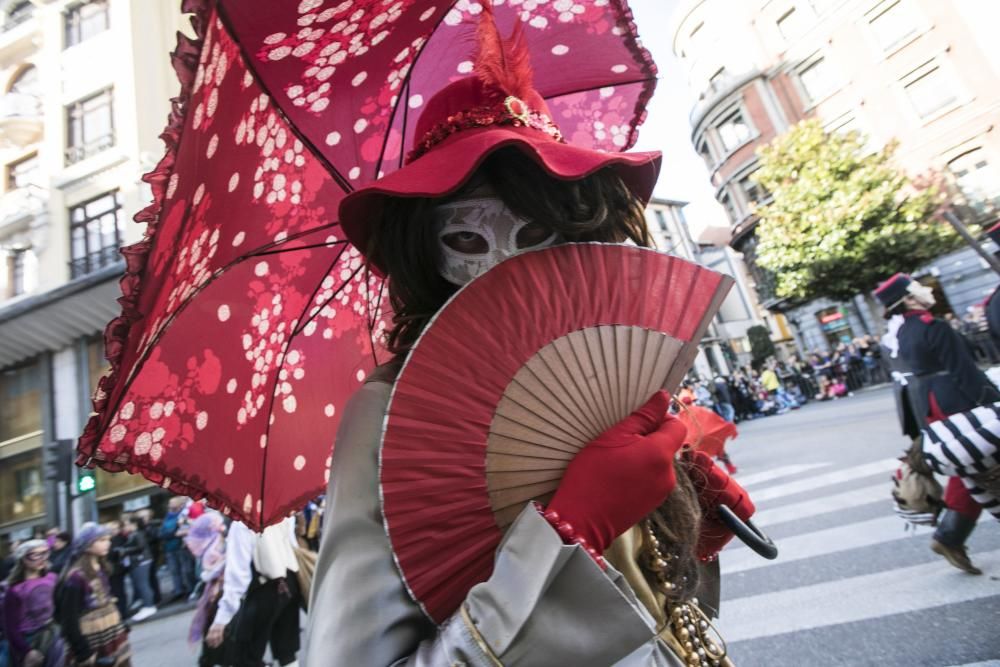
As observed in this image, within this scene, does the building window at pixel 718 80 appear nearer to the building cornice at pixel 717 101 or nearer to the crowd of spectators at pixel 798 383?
the building cornice at pixel 717 101

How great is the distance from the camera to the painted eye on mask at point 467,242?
3.49 feet

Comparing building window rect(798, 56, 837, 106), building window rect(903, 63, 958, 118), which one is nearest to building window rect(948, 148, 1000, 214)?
building window rect(903, 63, 958, 118)

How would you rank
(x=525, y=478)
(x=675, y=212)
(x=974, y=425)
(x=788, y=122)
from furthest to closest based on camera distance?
1. (x=675, y=212)
2. (x=788, y=122)
3. (x=974, y=425)
4. (x=525, y=478)

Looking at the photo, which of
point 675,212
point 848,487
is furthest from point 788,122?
point 848,487

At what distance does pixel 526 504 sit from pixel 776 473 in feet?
24.0

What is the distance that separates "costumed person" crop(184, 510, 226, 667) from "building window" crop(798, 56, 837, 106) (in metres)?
26.4

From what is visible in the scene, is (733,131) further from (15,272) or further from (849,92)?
(15,272)

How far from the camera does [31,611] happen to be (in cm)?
486

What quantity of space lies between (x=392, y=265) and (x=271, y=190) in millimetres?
550

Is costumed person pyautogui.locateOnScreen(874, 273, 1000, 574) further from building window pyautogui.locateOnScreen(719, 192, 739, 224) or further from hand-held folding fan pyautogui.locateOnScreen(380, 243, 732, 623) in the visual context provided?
building window pyautogui.locateOnScreen(719, 192, 739, 224)

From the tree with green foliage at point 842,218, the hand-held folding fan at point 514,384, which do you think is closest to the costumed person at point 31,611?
the hand-held folding fan at point 514,384

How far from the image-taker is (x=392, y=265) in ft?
3.65

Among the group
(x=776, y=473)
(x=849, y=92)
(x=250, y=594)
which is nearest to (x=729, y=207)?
(x=849, y=92)

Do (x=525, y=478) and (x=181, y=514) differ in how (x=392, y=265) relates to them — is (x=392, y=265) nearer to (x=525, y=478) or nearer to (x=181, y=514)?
(x=525, y=478)
